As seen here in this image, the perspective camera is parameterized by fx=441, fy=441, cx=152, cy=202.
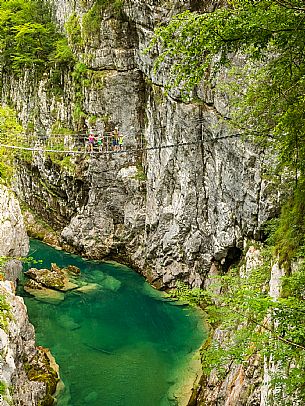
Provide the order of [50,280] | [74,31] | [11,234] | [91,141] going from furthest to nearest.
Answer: [74,31], [91,141], [50,280], [11,234]

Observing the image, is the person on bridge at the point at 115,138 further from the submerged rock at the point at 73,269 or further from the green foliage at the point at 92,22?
the submerged rock at the point at 73,269

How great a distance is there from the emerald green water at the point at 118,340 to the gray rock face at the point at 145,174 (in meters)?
1.66

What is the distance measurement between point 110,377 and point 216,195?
Result: 688 cm

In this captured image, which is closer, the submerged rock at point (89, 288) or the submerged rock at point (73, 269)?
the submerged rock at point (89, 288)

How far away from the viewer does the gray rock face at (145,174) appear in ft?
46.6

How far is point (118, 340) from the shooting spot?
43.8 feet

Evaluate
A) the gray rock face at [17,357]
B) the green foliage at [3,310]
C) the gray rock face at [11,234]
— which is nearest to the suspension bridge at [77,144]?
the gray rock face at [11,234]

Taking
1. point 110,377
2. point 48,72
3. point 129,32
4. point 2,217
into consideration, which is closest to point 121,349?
point 110,377

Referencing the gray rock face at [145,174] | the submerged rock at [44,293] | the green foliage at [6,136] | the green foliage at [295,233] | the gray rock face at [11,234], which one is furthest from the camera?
the submerged rock at [44,293]

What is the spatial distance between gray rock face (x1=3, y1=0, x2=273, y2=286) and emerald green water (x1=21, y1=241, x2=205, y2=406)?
1.66 m

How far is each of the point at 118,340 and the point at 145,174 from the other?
8.37 metres

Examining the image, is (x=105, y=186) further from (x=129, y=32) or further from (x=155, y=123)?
(x=129, y=32)

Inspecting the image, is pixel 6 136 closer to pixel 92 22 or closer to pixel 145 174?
pixel 145 174

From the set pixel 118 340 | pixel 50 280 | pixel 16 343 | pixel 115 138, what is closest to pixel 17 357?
pixel 16 343
